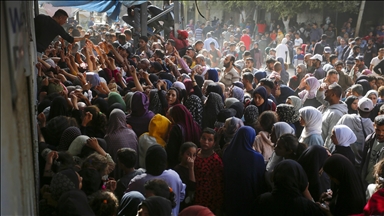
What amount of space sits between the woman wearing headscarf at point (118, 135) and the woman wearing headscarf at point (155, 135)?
0.09 metres

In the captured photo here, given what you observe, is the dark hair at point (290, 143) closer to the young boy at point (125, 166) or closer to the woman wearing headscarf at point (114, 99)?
the young boy at point (125, 166)

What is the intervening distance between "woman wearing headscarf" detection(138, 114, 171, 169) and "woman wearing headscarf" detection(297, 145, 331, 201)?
1.58 metres

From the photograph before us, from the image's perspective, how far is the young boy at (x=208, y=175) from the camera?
5258 mm

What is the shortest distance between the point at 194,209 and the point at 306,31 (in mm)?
22124

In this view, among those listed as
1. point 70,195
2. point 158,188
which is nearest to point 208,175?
point 158,188

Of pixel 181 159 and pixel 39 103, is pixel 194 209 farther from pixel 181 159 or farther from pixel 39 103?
pixel 39 103

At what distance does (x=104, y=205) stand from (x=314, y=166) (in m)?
1.98

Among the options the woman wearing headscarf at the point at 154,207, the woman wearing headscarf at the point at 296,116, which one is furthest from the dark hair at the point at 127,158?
the woman wearing headscarf at the point at 296,116

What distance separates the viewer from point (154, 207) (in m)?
3.76

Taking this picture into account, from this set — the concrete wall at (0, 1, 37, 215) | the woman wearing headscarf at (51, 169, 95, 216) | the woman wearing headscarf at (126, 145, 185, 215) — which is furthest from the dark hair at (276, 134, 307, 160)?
the concrete wall at (0, 1, 37, 215)

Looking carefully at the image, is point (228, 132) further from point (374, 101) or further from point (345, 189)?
point (374, 101)

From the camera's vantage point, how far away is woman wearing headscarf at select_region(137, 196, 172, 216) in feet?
12.3

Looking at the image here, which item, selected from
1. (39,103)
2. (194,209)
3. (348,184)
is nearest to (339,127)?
(348,184)

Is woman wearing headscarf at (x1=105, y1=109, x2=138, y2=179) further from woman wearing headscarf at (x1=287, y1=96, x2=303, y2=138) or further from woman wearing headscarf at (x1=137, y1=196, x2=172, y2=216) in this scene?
woman wearing headscarf at (x1=287, y1=96, x2=303, y2=138)
